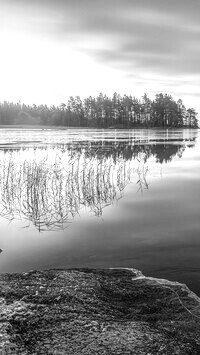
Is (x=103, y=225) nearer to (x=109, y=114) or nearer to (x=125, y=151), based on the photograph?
(x=125, y=151)

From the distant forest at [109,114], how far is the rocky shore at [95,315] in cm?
13927

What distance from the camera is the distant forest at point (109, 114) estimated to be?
147250 mm

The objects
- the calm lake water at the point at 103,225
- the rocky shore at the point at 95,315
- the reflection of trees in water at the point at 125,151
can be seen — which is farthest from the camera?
the reflection of trees in water at the point at 125,151

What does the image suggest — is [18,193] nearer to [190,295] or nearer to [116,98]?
[190,295]

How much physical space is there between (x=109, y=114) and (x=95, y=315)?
147 meters

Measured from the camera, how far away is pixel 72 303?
5320mm

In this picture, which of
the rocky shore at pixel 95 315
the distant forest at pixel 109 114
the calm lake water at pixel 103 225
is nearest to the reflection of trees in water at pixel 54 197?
the calm lake water at pixel 103 225

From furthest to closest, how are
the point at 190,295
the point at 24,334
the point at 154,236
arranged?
the point at 154,236, the point at 190,295, the point at 24,334

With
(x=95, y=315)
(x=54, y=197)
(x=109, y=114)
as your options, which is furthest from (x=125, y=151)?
(x=109, y=114)

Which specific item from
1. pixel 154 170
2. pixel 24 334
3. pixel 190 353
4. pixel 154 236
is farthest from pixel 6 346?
pixel 154 170

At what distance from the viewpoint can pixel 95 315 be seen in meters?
4.98

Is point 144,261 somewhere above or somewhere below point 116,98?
below

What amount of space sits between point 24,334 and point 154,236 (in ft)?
18.7

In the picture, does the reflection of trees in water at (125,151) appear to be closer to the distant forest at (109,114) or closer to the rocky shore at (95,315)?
the rocky shore at (95,315)
